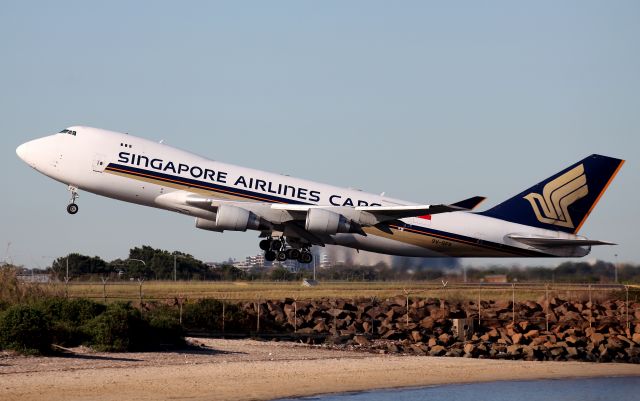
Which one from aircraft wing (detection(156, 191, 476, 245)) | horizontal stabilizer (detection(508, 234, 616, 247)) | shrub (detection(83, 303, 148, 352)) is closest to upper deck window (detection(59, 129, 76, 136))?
aircraft wing (detection(156, 191, 476, 245))

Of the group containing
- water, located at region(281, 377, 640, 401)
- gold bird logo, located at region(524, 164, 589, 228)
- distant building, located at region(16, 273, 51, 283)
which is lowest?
water, located at region(281, 377, 640, 401)

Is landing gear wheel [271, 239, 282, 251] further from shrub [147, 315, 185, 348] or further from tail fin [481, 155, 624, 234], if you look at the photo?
shrub [147, 315, 185, 348]

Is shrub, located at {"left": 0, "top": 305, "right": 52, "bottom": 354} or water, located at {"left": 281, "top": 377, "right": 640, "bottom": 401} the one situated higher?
shrub, located at {"left": 0, "top": 305, "right": 52, "bottom": 354}

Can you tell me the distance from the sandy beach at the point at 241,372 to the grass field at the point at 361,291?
13.4 metres

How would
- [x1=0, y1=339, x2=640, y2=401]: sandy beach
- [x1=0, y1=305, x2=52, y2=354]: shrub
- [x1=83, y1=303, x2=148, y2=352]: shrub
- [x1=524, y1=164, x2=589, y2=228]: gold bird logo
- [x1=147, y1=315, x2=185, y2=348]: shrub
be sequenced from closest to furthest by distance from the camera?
[x1=0, y1=339, x2=640, y2=401]: sandy beach < [x1=0, y1=305, x2=52, y2=354]: shrub < [x1=83, y1=303, x2=148, y2=352]: shrub < [x1=147, y1=315, x2=185, y2=348]: shrub < [x1=524, y1=164, x2=589, y2=228]: gold bird logo

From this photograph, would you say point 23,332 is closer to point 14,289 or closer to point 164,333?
point 164,333

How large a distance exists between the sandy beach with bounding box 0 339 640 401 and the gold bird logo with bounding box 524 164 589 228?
46.4 feet

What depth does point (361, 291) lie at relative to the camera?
182 feet

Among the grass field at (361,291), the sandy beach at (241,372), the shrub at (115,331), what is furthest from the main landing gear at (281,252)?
the shrub at (115,331)

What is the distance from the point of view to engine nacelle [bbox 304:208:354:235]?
4672 centimetres

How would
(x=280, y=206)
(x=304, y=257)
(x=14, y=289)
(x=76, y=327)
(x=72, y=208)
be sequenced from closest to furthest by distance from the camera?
(x=76, y=327) < (x=14, y=289) < (x=280, y=206) < (x=72, y=208) < (x=304, y=257)

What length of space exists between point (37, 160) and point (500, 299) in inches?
880

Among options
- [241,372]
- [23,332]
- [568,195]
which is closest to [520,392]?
[241,372]

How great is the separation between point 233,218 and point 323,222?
3.76 metres
